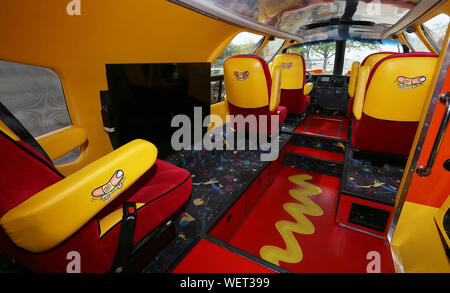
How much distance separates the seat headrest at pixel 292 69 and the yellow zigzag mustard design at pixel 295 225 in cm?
212

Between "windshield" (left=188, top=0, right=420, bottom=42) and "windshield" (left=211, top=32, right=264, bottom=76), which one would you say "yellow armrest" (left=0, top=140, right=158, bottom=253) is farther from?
"windshield" (left=211, top=32, right=264, bottom=76)

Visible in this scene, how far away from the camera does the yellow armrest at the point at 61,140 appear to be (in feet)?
6.38

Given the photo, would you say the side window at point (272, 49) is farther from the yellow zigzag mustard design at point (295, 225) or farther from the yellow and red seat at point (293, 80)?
the yellow zigzag mustard design at point (295, 225)

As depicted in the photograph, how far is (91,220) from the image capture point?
96 centimetres

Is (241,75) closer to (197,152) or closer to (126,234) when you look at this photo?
(197,152)

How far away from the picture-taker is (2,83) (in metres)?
1.78

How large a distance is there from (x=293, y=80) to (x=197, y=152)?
2685mm

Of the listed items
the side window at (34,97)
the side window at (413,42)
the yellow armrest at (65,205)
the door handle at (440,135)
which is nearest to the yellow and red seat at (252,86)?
the door handle at (440,135)

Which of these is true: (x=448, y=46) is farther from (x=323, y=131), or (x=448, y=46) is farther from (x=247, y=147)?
(x=323, y=131)

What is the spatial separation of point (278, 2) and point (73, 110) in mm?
2797

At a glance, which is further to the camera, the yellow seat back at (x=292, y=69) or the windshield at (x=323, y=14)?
the yellow seat back at (x=292, y=69)

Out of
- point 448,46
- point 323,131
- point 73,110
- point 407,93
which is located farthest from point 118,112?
point 323,131

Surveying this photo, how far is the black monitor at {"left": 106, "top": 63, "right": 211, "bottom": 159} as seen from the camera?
6.25ft

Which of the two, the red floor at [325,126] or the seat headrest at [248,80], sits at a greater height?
the seat headrest at [248,80]
